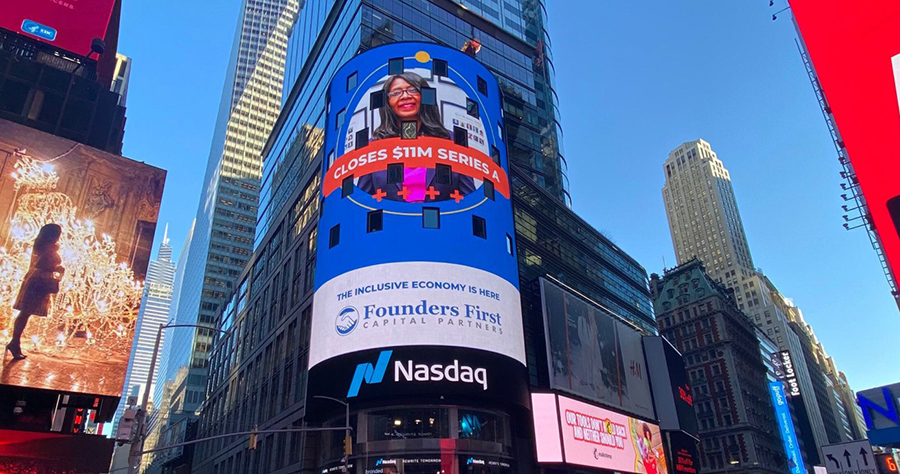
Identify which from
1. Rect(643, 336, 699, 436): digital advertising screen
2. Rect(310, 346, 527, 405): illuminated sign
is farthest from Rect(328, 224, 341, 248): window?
Rect(643, 336, 699, 436): digital advertising screen

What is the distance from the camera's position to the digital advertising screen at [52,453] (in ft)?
103

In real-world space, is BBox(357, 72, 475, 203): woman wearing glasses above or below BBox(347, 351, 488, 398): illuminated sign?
above

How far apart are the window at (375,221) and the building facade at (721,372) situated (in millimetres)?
90529

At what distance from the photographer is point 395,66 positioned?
167 ft

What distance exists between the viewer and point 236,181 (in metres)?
168

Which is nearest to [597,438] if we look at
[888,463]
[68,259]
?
[888,463]

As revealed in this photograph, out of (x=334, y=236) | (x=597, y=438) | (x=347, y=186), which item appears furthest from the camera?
(x=597, y=438)

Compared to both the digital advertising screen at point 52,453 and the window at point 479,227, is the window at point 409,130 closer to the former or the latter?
the window at point 479,227

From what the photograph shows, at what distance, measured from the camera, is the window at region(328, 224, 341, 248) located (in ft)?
149

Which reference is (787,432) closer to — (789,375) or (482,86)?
(789,375)

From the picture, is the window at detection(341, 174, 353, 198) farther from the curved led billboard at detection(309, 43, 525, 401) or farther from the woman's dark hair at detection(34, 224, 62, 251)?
the woman's dark hair at detection(34, 224, 62, 251)

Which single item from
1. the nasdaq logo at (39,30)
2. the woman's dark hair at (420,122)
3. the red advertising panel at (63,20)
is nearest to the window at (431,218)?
the woman's dark hair at (420,122)

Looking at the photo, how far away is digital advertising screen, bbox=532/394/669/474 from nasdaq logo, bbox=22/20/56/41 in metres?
46.1

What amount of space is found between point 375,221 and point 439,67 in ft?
51.8
